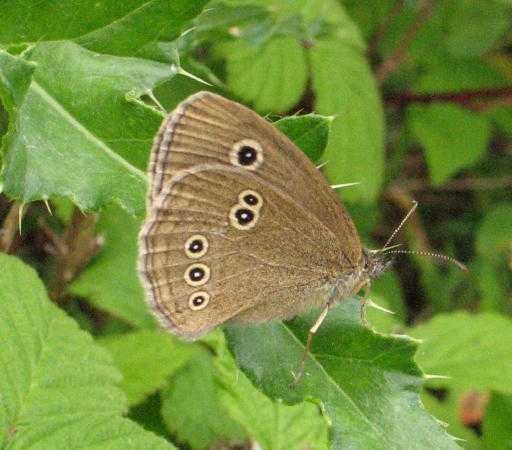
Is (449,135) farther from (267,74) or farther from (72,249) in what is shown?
(72,249)

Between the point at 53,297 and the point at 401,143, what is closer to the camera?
the point at 53,297

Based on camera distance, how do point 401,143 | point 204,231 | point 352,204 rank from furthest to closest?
point 401,143 < point 352,204 < point 204,231

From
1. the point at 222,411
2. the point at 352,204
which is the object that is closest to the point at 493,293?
the point at 352,204

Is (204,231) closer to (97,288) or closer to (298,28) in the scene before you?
(97,288)

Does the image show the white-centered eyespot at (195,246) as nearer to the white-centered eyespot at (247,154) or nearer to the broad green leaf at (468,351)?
the white-centered eyespot at (247,154)

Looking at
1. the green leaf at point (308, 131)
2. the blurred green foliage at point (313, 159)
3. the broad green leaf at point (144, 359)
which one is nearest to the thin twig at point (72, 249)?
the blurred green foliage at point (313, 159)

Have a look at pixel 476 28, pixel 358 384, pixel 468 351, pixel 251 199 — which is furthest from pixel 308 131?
pixel 476 28
